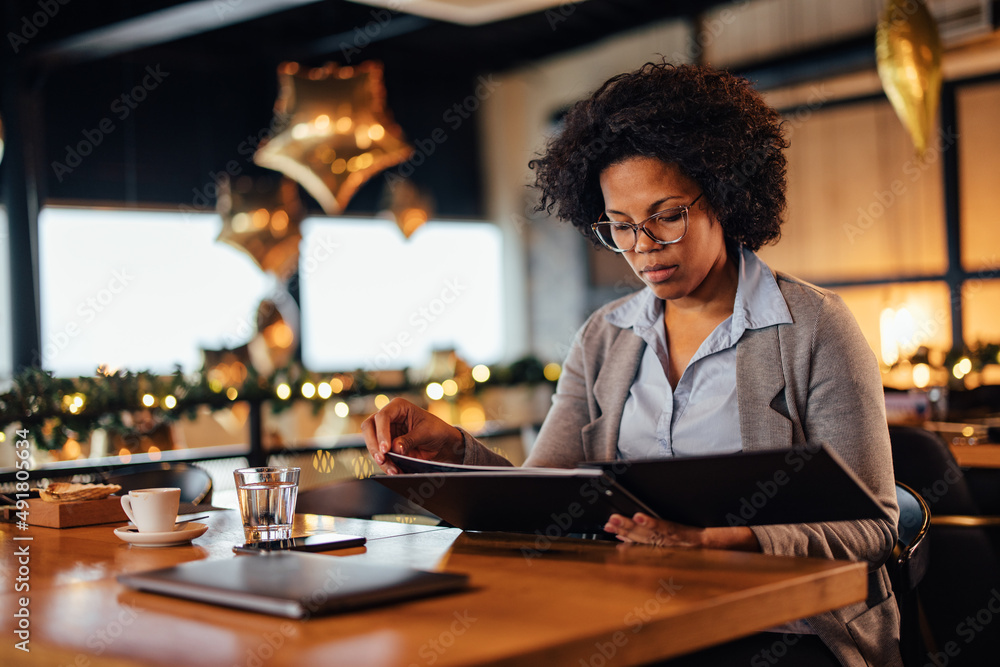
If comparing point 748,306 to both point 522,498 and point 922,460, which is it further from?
point 922,460

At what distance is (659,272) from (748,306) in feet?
0.54

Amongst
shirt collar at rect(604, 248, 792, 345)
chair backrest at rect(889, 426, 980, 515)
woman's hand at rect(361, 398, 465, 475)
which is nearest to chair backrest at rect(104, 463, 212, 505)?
woman's hand at rect(361, 398, 465, 475)

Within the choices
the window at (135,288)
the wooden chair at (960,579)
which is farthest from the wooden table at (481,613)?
the window at (135,288)

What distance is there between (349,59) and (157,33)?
109 inches

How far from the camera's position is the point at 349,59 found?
26.6 ft

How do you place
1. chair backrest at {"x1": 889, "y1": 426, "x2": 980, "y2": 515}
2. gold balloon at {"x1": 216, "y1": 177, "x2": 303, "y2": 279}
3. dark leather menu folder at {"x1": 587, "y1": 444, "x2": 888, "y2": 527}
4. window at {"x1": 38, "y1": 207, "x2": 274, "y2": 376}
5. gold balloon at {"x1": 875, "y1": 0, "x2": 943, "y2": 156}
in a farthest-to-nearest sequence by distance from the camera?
window at {"x1": 38, "y1": 207, "x2": 274, "y2": 376}, gold balloon at {"x1": 216, "y1": 177, "x2": 303, "y2": 279}, gold balloon at {"x1": 875, "y1": 0, "x2": 943, "y2": 156}, chair backrest at {"x1": 889, "y1": 426, "x2": 980, "y2": 515}, dark leather menu folder at {"x1": 587, "y1": 444, "x2": 888, "y2": 527}

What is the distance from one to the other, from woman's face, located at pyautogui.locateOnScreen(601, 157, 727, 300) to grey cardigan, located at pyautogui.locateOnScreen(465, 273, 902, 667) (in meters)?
0.15

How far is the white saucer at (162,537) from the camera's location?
146 cm

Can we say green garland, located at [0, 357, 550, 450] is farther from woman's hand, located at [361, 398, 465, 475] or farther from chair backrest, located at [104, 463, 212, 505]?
woman's hand, located at [361, 398, 465, 475]

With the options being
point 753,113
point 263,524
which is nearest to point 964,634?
point 753,113

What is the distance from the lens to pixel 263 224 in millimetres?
4891

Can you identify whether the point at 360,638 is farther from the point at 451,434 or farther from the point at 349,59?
the point at 349,59

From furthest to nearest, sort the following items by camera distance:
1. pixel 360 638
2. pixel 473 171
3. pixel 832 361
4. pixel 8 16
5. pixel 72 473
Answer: pixel 473 171 < pixel 8 16 < pixel 72 473 < pixel 832 361 < pixel 360 638

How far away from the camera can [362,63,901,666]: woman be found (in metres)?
1.55
